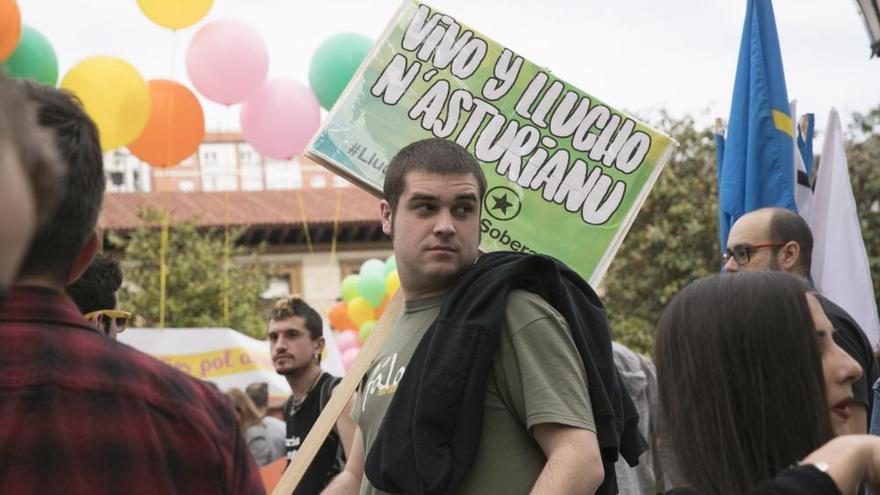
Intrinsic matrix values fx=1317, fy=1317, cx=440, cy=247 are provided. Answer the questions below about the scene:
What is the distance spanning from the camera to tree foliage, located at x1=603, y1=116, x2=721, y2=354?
2358cm

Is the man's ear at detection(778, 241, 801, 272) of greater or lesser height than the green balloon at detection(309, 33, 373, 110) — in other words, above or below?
above

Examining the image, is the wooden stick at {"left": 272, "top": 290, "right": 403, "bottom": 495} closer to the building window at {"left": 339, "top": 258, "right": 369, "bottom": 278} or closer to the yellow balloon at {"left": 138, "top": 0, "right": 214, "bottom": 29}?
the yellow balloon at {"left": 138, "top": 0, "right": 214, "bottom": 29}

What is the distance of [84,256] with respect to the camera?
2016mm

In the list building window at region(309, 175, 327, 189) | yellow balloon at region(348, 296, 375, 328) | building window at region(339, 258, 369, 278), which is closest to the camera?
yellow balloon at region(348, 296, 375, 328)

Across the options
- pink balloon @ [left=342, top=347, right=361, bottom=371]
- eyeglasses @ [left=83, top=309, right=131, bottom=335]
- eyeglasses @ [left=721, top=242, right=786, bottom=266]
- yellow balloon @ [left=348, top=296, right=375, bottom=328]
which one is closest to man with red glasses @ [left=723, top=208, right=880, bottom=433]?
eyeglasses @ [left=721, top=242, right=786, bottom=266]

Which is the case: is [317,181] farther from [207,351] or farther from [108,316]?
[108,316]

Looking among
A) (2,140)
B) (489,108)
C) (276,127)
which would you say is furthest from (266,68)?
(2,140)

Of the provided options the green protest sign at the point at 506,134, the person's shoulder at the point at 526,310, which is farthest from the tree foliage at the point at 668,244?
the person's shoulder at the point at 526,310

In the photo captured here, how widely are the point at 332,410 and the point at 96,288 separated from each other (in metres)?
0.77

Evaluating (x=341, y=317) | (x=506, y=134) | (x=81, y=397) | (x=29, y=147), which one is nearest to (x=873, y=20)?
(x=506, y=134)

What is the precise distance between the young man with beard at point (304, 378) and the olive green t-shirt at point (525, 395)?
2505 mm

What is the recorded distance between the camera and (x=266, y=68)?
11609 millimetres

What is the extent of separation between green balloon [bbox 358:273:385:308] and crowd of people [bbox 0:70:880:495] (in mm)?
11683

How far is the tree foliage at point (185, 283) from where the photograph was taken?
31328 mm
